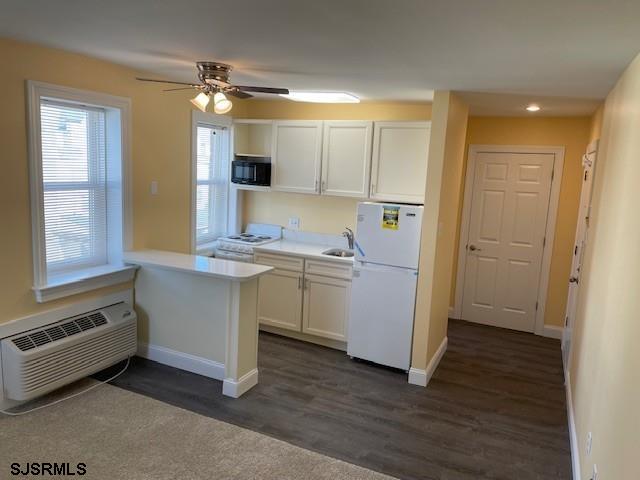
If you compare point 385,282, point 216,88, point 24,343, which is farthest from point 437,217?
point 24,343

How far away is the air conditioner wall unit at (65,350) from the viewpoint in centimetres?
302

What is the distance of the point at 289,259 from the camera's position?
4.60 meters

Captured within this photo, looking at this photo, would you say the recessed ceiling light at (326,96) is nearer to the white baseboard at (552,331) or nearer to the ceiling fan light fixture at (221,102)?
the ceiling fan light fixture at (221,102)

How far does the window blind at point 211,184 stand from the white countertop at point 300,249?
0.72 meters

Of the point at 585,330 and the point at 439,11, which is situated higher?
the point at 439,11

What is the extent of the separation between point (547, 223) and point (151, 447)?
4.41 metres

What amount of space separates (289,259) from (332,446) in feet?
6.61

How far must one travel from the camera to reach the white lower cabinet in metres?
4.41

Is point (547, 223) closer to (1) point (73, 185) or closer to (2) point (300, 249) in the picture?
(2) point (300, 249)

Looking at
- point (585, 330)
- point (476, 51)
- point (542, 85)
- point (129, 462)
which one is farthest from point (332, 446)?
point (542, 85)

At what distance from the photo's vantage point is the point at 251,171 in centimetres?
486

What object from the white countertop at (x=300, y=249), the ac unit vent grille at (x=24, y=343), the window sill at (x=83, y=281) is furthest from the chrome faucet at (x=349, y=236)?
the ac unit vent grille at (x=24, y=343)

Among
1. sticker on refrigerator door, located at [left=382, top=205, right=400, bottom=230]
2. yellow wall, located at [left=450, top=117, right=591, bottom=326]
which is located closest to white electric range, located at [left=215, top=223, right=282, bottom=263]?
sticker on refrigerator door, located at [left=382, top=205, right=400, bottom=230]

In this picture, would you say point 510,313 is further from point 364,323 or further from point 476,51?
point 476,51
